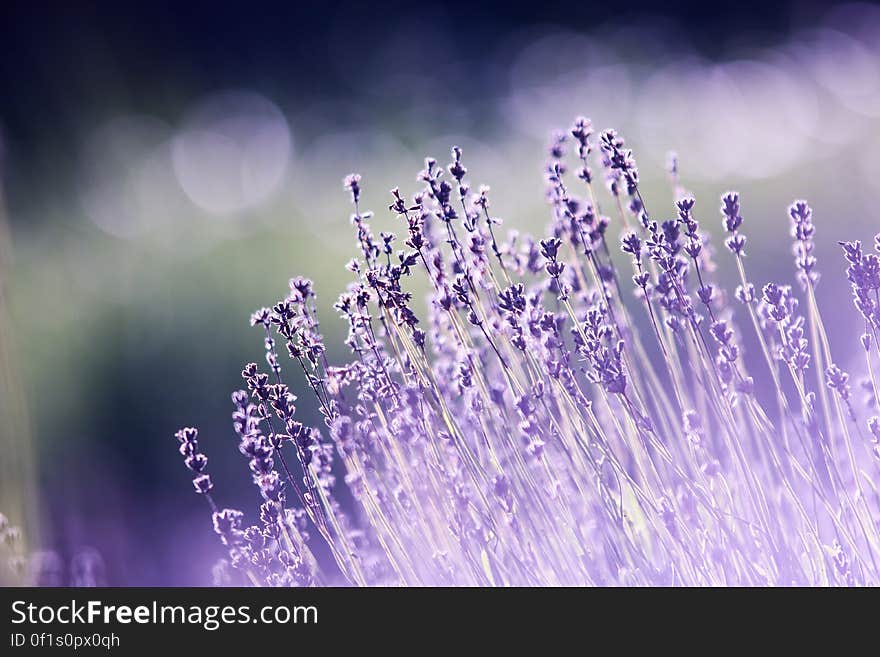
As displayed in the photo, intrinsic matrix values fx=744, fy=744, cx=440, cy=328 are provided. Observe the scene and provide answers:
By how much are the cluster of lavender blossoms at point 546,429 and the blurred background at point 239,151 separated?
0.55m

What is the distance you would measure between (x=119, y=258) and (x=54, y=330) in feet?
0.86

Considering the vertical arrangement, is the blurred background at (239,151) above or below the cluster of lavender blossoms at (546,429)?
above

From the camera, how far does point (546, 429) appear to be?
119 centimetres

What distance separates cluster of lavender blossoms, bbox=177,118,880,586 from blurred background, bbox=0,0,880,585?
55 cm

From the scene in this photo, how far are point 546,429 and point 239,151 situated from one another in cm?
125

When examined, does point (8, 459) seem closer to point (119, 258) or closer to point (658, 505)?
point (119, 258)

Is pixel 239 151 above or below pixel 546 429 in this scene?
above

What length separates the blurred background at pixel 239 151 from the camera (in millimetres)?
1740

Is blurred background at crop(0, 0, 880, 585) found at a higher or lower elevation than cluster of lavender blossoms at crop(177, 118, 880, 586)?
higher

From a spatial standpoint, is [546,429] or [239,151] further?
[239,151]

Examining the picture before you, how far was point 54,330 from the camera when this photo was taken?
2014 millimetres

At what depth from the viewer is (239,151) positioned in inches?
78.8

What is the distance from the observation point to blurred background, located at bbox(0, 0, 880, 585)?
1.74 meters

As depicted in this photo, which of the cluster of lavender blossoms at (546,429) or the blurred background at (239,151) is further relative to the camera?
the blurred background at (239,151)
